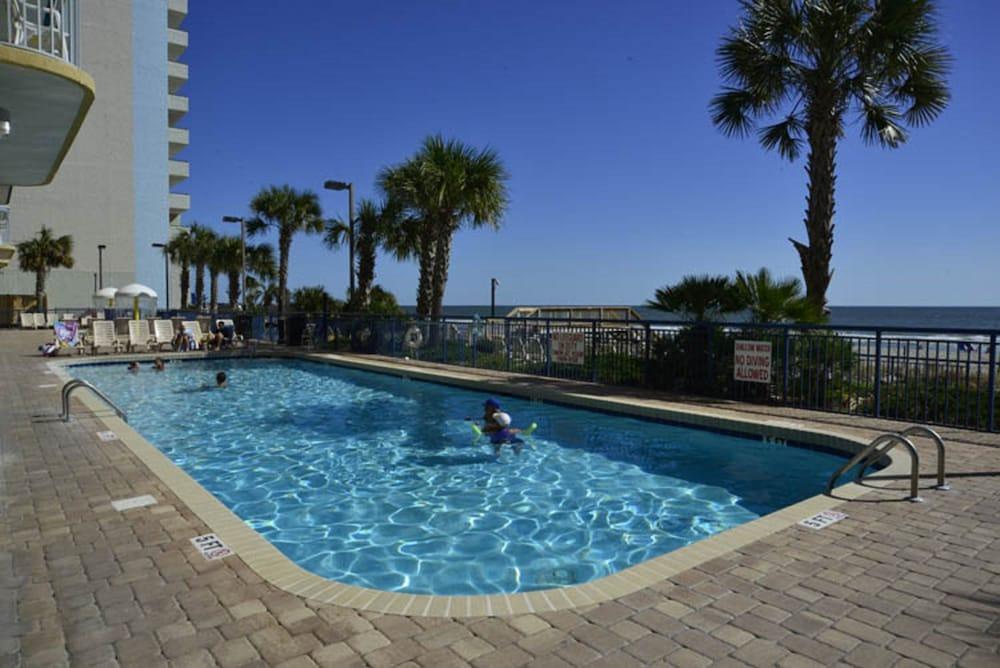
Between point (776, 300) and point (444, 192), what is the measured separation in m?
11.1

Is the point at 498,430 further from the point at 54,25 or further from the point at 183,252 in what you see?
the point at 183,252

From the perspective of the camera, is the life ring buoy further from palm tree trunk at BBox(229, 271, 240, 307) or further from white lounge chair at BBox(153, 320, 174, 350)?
palm tree trunk at BBox(229, 271, 240, 307)

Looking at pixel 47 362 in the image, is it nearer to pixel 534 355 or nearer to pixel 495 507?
pixel 534 355

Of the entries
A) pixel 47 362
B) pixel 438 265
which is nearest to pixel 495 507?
pixel 438 265

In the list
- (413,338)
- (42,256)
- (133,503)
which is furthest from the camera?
(42,256)

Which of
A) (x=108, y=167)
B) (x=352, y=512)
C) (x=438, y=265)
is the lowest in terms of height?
(x=352, y=512)

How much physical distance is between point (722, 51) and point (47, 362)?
1867 cm

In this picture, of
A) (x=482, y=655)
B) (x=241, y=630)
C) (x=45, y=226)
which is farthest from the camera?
(x=45, y=226)

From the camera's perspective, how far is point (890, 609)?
324cm

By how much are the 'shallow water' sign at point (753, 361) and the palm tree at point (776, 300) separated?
1.04 m

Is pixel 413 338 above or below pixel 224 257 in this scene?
below

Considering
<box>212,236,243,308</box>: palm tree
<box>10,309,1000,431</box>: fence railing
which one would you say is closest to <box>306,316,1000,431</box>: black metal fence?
<box>10,309,1000,431</box>: fence railing

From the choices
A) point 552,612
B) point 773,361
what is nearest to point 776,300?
point 773,361

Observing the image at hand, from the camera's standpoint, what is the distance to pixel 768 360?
10.0 metres
